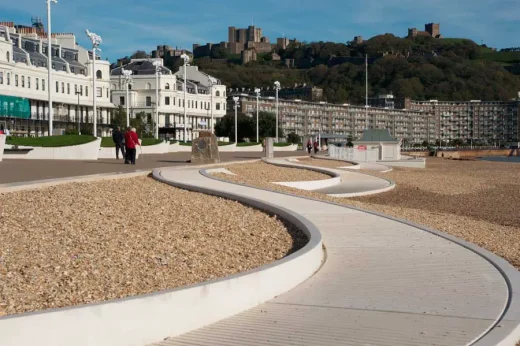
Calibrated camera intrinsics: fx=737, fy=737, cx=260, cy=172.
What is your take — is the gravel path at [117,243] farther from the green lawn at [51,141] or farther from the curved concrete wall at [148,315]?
the green lawn at [51,141]

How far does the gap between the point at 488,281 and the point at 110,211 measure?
6.65 m

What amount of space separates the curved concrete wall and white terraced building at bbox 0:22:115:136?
56982mm

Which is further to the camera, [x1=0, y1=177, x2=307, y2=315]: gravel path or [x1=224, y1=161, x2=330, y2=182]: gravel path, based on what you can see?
[x1=224, y1=161, x2=330, y2=182]: gravel path

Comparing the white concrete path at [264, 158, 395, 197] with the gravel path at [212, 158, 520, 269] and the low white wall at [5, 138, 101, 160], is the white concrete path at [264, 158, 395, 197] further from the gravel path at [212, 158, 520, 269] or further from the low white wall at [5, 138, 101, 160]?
the low white wall at [5, 138, 101, 160]

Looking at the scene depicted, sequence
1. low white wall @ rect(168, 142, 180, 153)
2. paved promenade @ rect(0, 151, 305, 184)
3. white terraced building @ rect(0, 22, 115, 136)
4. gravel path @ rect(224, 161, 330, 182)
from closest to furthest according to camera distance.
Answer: paved promenade @ rect(0, 151, 305, 184) → gravel path @ rect(224, 161, 330, 182) → low white wall @ rect(168, 142, 180, 153) → white terraced building @ rect(0, 22, 115, 136)

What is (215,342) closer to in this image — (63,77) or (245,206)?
(245,206)

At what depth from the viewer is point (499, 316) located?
7.53 meters

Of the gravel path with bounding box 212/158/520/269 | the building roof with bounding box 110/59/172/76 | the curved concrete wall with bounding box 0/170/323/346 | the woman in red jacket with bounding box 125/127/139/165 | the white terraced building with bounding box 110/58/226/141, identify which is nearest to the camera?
the curved concrete wall with bounding box 0/170/323/346

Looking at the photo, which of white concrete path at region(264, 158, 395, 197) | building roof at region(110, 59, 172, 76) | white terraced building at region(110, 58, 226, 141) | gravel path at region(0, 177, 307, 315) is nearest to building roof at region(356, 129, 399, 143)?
white concrete path at region(264, 158, 395, 197)

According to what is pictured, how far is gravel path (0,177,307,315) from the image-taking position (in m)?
7.58

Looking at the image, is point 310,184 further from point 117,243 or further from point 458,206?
point 117,243

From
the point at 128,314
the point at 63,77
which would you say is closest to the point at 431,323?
the point at 128,314

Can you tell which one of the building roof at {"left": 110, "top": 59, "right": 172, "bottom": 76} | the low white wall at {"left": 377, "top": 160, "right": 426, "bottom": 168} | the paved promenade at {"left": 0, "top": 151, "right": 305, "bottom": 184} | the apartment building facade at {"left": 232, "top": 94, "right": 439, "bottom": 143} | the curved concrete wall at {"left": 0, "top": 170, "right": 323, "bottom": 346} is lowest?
the low white wall at {"left": 377, "top": 160, "right": 426, "bottom": 168}

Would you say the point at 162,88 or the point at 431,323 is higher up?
the point at 162,88
